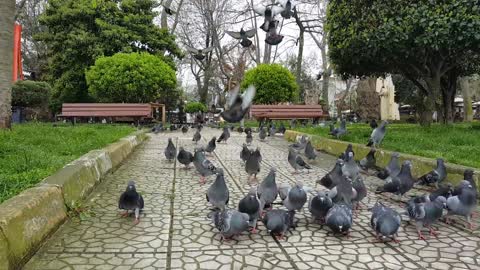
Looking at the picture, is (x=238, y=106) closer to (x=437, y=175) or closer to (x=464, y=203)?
(x=464, y=203)

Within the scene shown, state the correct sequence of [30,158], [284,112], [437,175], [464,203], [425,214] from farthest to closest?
[284,112], [30,158], [437,175], [464,203], [425,214]

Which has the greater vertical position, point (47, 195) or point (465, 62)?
point (465, 62)

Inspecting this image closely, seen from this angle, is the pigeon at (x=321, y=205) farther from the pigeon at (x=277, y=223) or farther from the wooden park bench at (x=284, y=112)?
the wooden park bench at (x=284, y=112)

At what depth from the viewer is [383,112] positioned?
22.8 metres

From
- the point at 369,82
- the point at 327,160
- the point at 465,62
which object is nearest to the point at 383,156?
the point at 327,160

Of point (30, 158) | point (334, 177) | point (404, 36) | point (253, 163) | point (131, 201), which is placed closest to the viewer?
point (131, 201)

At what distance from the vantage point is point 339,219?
3.16 metres

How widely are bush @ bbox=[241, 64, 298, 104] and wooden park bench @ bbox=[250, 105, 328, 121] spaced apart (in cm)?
255

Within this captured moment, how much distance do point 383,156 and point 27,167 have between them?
16.0ft

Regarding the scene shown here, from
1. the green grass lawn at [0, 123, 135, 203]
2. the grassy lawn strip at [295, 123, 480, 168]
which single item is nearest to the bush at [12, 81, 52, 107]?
the green grass lawn at [0, 123, 135, 203]

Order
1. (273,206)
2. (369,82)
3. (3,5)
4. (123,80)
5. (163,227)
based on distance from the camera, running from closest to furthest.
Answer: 1. (163,227)
2. (273,206)
3. (3,5)
4. (123,80)
5. (369,82)

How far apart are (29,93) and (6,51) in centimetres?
1220

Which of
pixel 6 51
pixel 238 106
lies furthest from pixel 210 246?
pixel 6 51

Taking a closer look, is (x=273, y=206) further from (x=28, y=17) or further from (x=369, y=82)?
(x=28, y=17)
